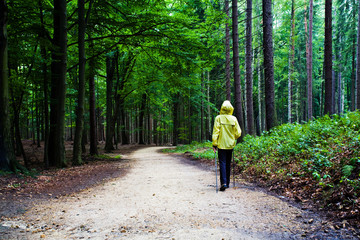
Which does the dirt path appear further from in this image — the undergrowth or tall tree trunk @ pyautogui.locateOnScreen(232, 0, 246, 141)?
tall tree trunk @ pyautogui.locateOnScreen(232, 0, 246, 141)

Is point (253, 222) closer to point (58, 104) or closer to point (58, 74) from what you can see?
point (58, 104)

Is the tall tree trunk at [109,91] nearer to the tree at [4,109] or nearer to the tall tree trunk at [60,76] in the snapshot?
the tall tree trunk at [60,76]

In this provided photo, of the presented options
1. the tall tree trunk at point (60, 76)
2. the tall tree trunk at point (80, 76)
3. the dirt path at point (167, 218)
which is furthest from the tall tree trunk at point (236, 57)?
the dirt path at point (167, 218)

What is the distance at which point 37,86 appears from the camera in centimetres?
1045

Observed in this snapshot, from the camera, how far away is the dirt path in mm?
3080

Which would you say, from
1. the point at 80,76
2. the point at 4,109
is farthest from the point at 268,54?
the point at 4,109

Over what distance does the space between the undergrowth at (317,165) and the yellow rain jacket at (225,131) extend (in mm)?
1474

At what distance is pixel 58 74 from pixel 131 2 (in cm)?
441

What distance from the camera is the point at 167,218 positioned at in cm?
368

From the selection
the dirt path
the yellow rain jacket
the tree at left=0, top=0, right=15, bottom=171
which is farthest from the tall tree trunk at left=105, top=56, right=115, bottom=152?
the yellow rain jacket

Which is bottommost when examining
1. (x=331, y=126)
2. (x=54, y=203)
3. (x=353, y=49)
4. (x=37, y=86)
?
(x=54, y=203)

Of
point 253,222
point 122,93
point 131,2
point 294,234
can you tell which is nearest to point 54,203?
point 253,222

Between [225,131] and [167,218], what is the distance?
2757mm

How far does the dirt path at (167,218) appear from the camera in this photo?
3080 millimetres
